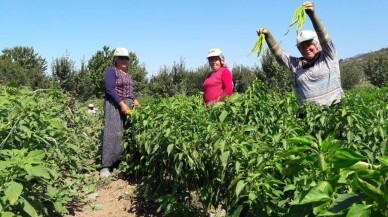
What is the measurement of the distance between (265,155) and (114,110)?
3.32m

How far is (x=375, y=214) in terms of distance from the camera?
2.98 feet

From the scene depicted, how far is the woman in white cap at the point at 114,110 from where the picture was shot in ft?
16.7

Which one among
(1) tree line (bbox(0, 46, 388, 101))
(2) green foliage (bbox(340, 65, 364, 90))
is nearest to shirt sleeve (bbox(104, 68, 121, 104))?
(1) tree line (bbox(0, 46, 388, 101))

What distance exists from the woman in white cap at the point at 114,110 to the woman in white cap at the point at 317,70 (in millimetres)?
2273

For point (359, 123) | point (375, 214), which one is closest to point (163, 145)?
point (359, 123)

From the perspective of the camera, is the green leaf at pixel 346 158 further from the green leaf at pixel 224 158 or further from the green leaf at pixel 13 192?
the green leaf at pixel 13 192

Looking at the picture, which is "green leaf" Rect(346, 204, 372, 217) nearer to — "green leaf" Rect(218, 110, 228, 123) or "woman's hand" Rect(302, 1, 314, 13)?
"green leaf" Rect(218, 110, 228, 123)

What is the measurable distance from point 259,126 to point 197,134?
17.5 inches

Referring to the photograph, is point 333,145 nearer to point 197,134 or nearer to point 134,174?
point 197,134

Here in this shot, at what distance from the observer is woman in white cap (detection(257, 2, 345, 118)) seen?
3.38 meters

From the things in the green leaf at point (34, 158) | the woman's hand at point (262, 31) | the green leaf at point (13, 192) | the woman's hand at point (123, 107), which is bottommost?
the green leaf at point (13, 192)

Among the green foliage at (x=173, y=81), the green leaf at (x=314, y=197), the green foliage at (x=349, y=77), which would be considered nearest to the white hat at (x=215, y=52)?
the green leaf at (x=314, y=197)

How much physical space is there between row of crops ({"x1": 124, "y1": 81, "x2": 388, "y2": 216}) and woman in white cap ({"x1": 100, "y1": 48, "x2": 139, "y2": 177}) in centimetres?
78

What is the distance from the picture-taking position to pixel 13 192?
2.22 m
